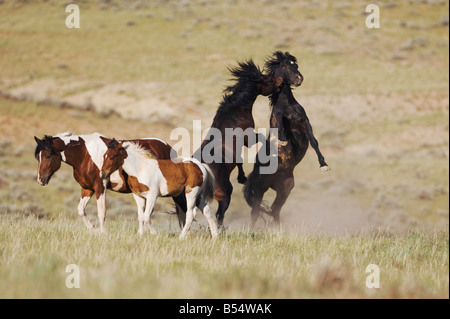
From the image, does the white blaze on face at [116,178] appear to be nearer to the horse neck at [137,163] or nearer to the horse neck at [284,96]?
the horse neck at [137,163]

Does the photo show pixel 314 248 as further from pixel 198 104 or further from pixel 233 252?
pixel 198 104

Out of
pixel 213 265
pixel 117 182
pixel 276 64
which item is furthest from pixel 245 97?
pixel 213 265

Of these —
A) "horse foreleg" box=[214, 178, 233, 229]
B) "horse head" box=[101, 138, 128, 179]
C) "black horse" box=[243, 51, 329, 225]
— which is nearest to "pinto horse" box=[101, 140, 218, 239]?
"horse head" box=[101, 138, 128, 179]

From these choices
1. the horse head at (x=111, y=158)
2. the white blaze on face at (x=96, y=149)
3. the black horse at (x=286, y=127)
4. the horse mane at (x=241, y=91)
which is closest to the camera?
the horse head at (x=111, y=158)

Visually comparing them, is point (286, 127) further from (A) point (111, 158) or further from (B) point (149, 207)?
(A) point (111, 158)

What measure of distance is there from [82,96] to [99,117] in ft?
14.8

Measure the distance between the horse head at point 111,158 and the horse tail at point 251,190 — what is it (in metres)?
3.28

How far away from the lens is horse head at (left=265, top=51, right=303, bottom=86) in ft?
35.0

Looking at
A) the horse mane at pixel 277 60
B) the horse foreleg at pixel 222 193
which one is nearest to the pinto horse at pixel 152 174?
the horse foreleg at pixel 222 193

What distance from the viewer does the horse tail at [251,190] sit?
36.9ft

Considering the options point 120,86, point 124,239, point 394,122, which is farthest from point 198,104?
point 124,239

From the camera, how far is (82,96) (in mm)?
37750

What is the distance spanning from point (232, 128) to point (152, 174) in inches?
83.7

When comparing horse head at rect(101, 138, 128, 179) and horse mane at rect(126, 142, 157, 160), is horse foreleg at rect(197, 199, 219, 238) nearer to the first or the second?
horse mane at rect(126, 142, 157, 160)
